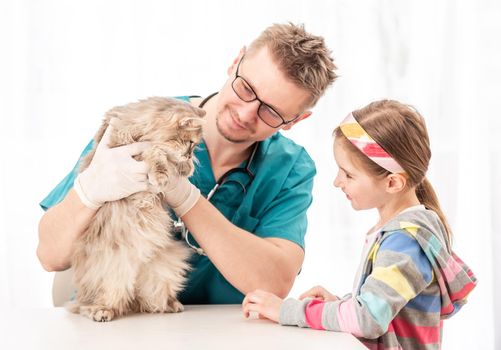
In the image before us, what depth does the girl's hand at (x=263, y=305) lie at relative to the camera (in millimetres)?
1342

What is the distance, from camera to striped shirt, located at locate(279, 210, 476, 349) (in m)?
1.23

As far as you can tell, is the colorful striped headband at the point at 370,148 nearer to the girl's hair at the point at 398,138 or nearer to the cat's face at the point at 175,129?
the girl's hair at the point at 398,138

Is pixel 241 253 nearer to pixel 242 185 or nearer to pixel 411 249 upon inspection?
pixel 242 185

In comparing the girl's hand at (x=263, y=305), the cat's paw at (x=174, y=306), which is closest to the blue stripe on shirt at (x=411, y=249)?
the girl's hand at (x=263, y=305)

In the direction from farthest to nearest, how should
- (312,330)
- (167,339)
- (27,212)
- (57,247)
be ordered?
1. (27,212)
2. (57,247)
3. (312,330)
4. (167,339)

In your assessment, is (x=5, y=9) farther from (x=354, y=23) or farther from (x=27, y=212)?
(x=354, y=23)

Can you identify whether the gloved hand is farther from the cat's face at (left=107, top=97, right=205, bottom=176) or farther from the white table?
the white table

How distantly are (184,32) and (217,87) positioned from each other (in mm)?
253

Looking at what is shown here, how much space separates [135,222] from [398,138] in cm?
61

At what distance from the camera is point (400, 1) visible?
2.54 m

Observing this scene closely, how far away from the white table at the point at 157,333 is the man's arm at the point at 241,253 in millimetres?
128

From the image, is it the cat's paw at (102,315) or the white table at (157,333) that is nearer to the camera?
the white table at (157,333)

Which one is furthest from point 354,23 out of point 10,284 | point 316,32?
point 10,284

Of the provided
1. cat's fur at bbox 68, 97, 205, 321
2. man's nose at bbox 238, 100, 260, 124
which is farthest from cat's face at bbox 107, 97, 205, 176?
man's nose at bbox 238, 100, 260, 124
